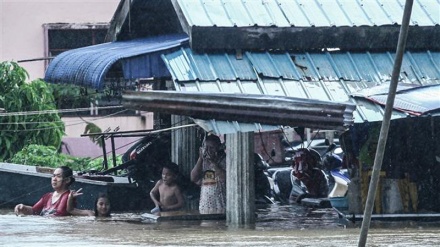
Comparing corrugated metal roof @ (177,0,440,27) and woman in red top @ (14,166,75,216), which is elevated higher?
corrugated metal roof @ (177,0,440,27)

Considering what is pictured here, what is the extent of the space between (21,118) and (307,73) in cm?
1027

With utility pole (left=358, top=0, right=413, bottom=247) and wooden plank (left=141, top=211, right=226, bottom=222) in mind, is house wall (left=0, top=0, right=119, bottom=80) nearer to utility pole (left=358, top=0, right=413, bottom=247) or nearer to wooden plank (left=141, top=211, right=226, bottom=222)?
wooden plank (left=141, top=211, right=226, bottom=222)

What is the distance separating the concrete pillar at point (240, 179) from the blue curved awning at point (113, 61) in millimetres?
1438

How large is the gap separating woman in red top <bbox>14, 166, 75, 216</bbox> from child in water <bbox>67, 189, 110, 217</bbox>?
7 centimetres

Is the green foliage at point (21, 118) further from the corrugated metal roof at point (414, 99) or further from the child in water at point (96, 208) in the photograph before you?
the corrugated metal roof at point (414, 99)

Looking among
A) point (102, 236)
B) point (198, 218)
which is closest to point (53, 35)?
point (198, 218)

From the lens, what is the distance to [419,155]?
16.5 meters

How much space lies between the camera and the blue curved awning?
15.6 meters

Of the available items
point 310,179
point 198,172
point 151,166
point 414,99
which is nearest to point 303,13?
point 414,99

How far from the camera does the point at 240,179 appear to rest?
15.1 meters

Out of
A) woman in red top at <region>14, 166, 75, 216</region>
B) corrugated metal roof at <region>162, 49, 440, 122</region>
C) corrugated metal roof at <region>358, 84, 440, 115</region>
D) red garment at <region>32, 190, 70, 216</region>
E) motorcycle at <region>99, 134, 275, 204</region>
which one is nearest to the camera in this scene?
corrugated metal roof at <region>358, 84, 440, 115</region>

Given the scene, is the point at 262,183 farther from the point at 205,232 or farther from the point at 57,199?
the point at 205,232

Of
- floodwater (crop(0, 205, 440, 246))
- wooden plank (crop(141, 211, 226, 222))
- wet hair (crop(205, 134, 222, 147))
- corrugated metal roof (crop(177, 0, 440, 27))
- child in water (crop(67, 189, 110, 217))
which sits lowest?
floodwater (crop(0, 205, 440, 246))

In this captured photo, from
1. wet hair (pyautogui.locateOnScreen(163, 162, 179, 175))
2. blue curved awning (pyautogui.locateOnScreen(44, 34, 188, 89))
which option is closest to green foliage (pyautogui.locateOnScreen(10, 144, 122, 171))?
blue curved awning (pyautogui.locateOnScreen(44, 34, 188, 89))
